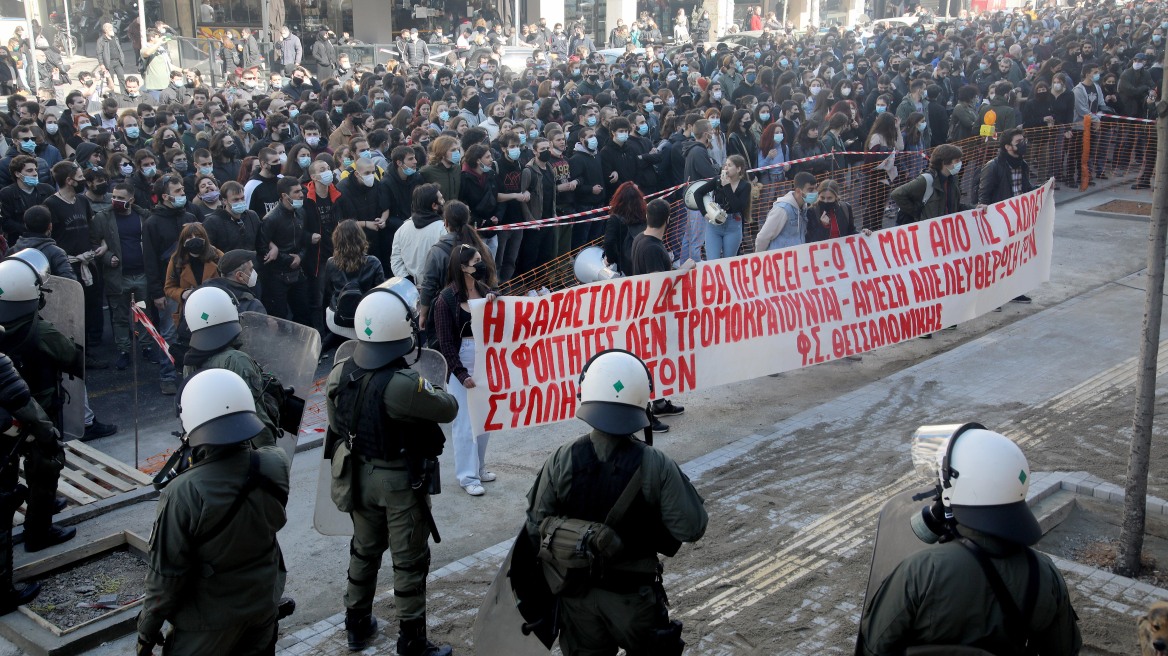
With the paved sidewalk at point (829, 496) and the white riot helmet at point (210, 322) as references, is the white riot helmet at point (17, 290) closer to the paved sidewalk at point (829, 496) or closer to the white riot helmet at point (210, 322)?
the white riot helmet at point (210, 322)

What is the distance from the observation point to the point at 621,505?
431 cm

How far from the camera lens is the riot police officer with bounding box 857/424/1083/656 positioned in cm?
353

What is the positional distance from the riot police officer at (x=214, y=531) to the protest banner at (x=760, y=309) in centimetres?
297

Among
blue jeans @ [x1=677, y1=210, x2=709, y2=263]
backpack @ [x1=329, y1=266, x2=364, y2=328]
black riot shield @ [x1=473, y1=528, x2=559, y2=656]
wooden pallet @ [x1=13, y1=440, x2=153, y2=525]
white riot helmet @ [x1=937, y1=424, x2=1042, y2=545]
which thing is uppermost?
white riot helmet @ [x1=937, y1=424, x2=1042, y2=545]

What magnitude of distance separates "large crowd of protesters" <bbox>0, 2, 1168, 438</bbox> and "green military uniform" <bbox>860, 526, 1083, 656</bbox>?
164 inches

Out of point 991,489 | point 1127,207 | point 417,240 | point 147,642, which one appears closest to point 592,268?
point 417,240

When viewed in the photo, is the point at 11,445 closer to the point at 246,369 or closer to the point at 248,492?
the point at 246,369

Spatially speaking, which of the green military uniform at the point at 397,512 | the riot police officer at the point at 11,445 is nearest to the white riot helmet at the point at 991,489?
the green military uniform at the point at 397,512

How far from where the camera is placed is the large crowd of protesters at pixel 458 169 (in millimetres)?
9930

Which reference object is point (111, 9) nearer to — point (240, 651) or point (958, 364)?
point (958, 364)

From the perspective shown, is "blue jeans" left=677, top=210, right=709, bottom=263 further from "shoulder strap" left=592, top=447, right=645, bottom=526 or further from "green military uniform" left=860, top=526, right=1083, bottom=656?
"green military uniform" left=860, top=526, right=1083, bottom=656

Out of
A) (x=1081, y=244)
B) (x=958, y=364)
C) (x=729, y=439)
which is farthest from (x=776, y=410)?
(x=1081, y=244)

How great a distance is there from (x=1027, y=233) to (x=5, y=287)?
30.5 feet

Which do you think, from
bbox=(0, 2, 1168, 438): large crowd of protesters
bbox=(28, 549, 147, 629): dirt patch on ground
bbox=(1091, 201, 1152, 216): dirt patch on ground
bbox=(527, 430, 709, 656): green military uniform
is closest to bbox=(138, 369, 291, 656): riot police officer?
bbox=(527, 430, 709, 656): green military uniform
